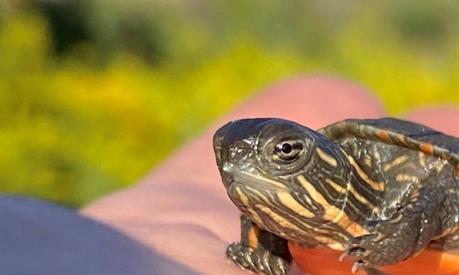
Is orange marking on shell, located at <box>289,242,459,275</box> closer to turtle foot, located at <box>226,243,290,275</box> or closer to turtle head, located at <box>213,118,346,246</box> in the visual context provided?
turtle foot, located at <box>226,243,290,275</box>

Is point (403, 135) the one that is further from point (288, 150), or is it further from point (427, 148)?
point (288, 150)

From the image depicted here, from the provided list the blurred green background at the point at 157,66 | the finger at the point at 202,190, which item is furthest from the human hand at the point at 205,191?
the blurred green background at the point at 157,66

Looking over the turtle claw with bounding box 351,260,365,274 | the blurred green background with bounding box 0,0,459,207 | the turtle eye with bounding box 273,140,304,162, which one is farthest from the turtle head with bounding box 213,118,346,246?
the blurred green background with bounding box 0,0,459,207

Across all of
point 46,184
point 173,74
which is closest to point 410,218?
point 46,184

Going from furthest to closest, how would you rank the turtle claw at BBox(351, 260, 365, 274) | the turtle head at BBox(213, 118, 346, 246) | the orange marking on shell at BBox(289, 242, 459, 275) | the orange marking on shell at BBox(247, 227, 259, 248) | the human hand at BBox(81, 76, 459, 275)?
the human hand at BBox(81, 76, 459, 275), the orange marking on shell at BBox(247, 227, 259, 248), the orange marking on shell at BBox(289, 242, 459, 275), the turtle claw at BBox(351, 260, 365, 274), the turtle head at BBox(213, 118, 346, 246)

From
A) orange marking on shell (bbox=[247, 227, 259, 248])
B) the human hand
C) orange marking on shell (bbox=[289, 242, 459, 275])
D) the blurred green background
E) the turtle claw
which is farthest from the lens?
the blurred green background

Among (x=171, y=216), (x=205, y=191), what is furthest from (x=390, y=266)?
(x=205, y=191)

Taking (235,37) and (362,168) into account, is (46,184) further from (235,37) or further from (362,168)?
(362,168)
